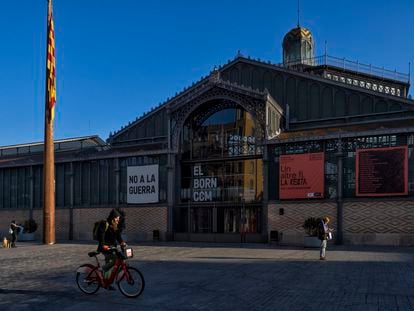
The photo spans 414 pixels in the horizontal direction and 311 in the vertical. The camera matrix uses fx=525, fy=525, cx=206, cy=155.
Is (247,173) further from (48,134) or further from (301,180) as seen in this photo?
(48,134)

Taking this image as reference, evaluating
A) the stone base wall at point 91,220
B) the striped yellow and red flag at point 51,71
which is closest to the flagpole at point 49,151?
the striped yellow and red flag at point 51,71

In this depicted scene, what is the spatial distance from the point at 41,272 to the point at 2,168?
25888mm

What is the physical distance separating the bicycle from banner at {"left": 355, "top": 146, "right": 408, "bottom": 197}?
16896mm

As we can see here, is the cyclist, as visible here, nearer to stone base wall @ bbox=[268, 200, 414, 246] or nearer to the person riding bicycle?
the person riding bicycle

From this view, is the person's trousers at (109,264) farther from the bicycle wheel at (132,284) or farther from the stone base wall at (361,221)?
the stone base wall at (361,221)

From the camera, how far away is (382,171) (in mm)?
25125

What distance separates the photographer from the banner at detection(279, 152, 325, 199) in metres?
26.9

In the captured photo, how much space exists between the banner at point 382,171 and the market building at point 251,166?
0.05 metres

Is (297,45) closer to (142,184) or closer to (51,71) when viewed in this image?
(142,184)

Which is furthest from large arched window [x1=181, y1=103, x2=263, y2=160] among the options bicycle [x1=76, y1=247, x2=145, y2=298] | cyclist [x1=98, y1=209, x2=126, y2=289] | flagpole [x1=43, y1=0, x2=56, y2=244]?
bicycle [x1=76, y1=247, x2=145, y2=298]

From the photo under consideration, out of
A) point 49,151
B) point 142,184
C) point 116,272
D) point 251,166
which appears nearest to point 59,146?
point 142,184

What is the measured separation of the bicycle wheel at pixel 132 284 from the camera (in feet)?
36.2

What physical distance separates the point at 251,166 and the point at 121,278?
19.7 meters

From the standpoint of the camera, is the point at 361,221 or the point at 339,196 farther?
→ the point at 339,196
